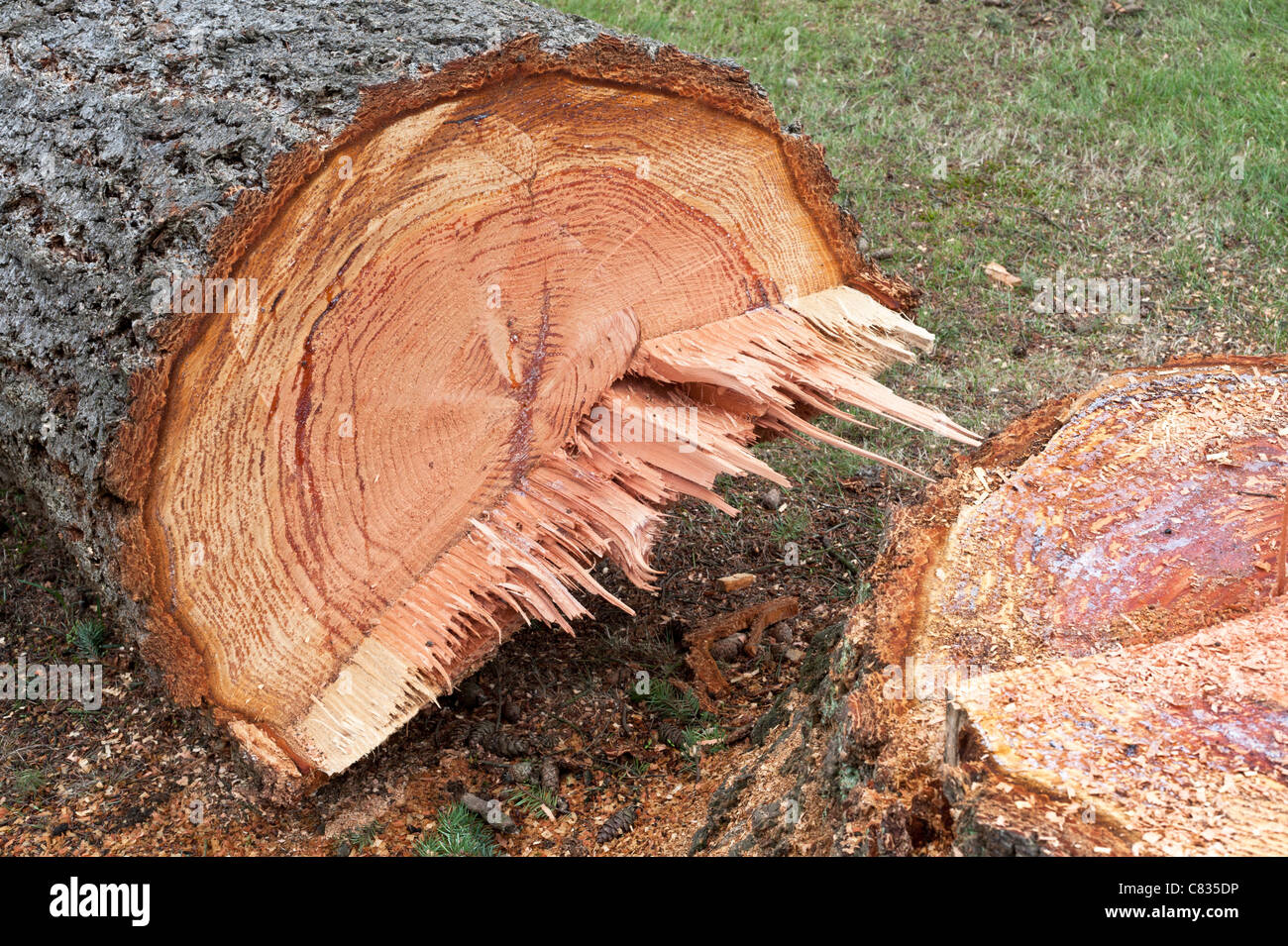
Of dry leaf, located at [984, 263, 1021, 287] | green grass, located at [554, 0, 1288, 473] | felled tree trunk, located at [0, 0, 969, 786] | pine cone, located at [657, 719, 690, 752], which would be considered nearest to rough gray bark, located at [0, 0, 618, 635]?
felled tree trunk, located at [0, 0, 969, 786]

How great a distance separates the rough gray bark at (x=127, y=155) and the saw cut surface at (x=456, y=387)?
0.11m

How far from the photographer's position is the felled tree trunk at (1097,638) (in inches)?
61.1

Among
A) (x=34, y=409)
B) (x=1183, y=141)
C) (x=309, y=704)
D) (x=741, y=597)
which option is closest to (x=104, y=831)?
(x=309, y=704)

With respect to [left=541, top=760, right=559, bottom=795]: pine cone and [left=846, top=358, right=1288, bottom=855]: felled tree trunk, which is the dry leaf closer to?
[left=846, top=358, right=1288, bottom=855]: felled tree trunk

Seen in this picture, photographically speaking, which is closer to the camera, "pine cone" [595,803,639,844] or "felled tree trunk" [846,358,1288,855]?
"felled tree trunk" [846,358,1288,855]

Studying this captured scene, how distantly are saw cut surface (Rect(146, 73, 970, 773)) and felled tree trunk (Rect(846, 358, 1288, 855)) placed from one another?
0.43m

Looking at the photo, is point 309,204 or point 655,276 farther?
point 655,276

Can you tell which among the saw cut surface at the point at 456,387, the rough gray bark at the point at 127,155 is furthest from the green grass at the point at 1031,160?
the rough gray bark at the point at 127,155

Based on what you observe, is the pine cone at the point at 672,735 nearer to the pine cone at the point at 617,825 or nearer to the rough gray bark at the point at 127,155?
the pine cone at the point at 617,825

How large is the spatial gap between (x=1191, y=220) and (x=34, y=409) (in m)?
4.64

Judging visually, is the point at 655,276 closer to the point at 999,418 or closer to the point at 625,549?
the point at 625,549

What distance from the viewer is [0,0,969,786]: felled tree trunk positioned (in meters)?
2.21

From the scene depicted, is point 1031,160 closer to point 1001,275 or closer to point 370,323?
point 1001,275

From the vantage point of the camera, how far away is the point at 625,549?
2754 millimetres
